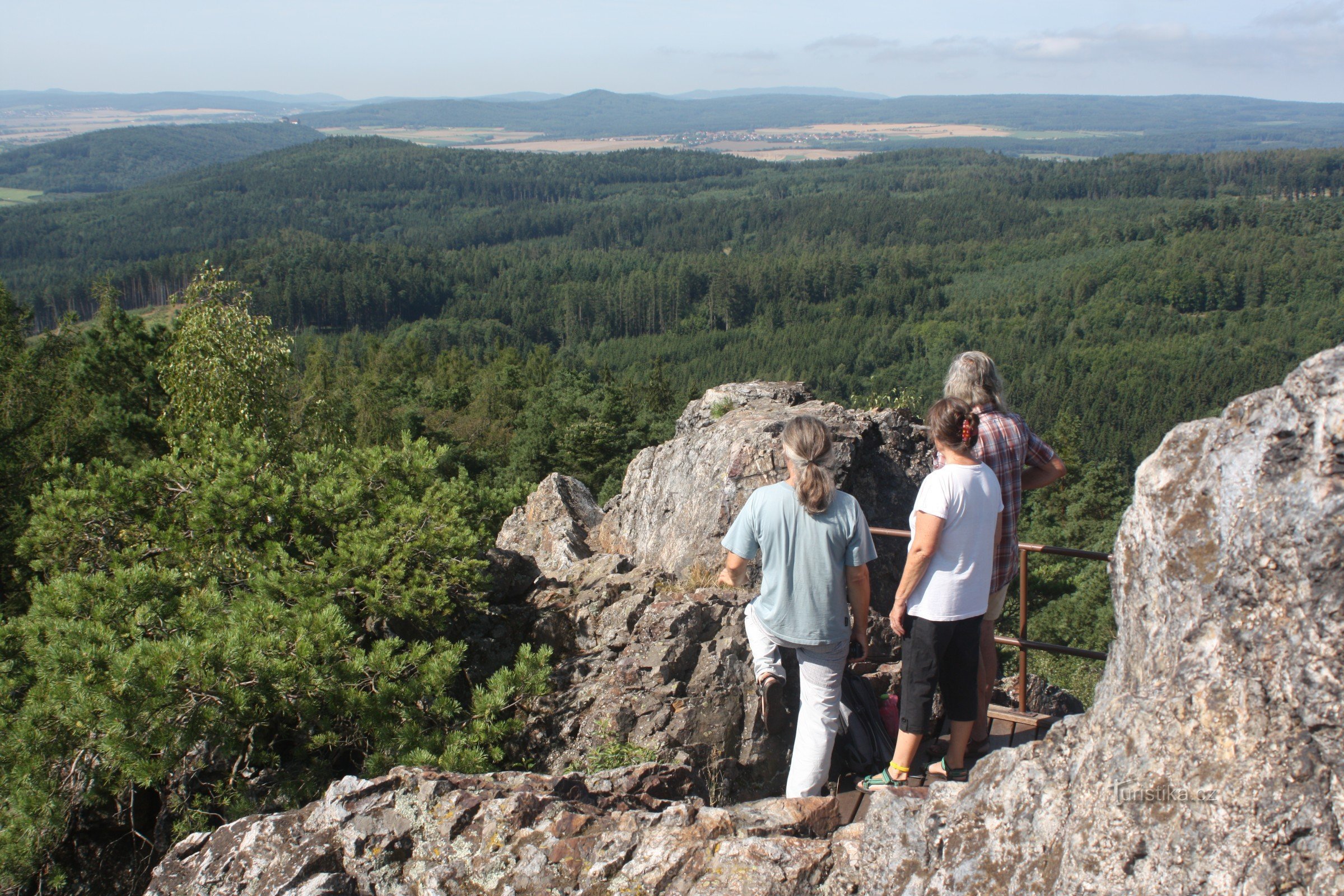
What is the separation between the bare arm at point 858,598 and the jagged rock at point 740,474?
284 centimetres

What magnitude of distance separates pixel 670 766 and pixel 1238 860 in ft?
10.6

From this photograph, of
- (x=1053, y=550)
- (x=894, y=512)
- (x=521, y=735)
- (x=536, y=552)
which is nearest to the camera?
(x=1053, y=550)

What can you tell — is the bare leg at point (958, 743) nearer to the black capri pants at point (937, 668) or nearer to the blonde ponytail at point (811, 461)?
the black capri pants at point (937, 668)

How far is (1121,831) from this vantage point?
323 cm

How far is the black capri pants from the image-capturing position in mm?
5301

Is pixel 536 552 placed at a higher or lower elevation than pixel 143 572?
lower

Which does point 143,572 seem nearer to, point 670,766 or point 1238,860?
point 670,766

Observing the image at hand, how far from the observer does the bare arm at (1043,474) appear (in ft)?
18.7

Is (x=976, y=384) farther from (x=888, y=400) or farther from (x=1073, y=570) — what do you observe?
(x=1073, y=570)

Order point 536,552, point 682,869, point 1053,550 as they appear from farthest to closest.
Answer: point 536,552
point 1053,550
point 682,869

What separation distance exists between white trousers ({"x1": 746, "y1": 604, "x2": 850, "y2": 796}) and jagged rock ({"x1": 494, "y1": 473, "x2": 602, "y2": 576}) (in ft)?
18.4

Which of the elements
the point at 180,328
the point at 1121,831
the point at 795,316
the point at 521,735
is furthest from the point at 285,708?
the point at 795,316

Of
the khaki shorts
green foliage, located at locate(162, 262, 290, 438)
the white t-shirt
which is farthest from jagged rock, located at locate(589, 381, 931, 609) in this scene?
green foliage, located at locate(162, 262, 290, 438)

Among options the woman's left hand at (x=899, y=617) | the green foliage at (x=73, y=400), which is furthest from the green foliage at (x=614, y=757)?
the green foliage at (x=73, y=400)
